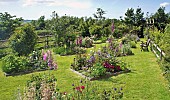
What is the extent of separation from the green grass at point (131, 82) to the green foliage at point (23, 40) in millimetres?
2340

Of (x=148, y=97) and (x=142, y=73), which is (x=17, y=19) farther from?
(x=148, y=97)

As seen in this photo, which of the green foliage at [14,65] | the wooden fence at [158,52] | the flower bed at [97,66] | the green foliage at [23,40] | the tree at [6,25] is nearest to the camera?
the flower bed at [97,66]

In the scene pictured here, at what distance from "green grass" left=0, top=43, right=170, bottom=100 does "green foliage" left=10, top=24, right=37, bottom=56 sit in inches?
92.1

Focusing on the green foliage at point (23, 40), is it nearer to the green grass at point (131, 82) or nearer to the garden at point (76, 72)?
the garden at point (76, 72)

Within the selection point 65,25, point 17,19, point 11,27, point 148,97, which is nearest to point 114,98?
point 148,97

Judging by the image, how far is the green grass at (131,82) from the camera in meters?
8.05

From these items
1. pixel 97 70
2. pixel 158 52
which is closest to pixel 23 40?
pixel 97 70

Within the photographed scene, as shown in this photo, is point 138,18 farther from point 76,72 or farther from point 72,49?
point 76,72

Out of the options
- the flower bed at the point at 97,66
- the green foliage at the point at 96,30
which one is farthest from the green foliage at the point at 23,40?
the green foliage at the point at 96,30

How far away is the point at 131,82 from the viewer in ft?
31.0

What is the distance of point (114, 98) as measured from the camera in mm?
6145

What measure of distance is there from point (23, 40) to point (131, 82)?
7495mm

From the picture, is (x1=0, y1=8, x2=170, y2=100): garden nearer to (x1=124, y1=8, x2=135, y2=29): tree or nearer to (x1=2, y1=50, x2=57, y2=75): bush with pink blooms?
(x1=2, y1=50, x2=57, y2=75): bush with pink blooms

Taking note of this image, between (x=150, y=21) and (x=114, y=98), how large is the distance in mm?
22339
